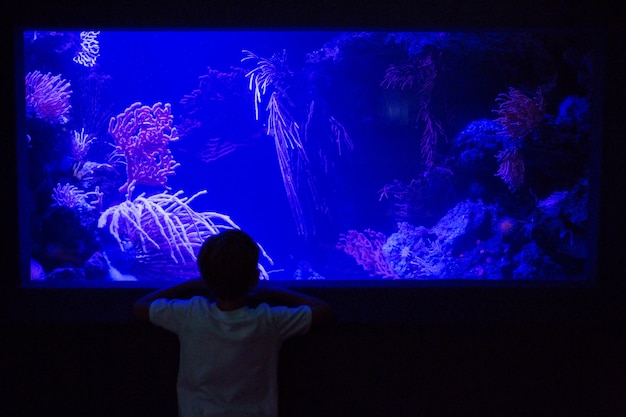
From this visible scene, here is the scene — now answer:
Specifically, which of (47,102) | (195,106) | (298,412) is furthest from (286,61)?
(298,412)

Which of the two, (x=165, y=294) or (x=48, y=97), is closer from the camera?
(x=165, y=294)

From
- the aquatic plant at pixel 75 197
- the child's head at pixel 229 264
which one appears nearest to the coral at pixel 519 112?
the child's head at pixel 229 264

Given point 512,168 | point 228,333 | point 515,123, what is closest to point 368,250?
point 512,168

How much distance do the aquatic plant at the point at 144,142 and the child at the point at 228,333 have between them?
1664mm

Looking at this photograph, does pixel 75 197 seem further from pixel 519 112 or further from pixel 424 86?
pixel 519 112

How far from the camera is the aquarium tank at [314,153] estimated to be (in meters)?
2.59

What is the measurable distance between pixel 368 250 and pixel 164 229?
1449 mm

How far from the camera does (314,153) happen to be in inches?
130

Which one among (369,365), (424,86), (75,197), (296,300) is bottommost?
(369,365)

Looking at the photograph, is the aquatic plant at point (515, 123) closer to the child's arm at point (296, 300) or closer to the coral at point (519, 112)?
the coral at point (519, 112)

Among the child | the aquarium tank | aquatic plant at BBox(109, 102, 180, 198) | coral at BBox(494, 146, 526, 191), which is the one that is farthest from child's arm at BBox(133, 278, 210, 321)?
coral at BBox(494, 146, 526, 191)

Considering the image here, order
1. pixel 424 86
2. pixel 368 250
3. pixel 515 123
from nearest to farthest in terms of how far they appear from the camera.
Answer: pixel 515 123, pixel 424 86, pixel 368 250

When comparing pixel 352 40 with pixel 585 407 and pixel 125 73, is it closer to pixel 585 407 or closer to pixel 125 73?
pixel 125 73

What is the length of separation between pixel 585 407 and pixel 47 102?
10.5ft
